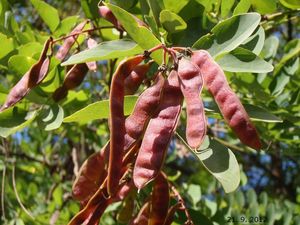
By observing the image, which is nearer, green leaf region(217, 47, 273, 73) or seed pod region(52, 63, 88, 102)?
green leaf region(217, 47, 273, 73)

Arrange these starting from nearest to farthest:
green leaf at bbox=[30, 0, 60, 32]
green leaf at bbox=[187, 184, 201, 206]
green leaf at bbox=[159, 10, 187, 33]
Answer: green leaf at bbox=[159, 10, 187, 33], green leaf at bbox=[30, 0, 60, 32], green leaf at bbox=[187, 184, 201, 206]

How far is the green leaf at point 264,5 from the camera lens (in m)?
1.41

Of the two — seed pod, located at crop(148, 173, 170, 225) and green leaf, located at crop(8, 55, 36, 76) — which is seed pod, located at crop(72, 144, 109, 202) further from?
green leaf, located at crop(8, 55, 36, 76)

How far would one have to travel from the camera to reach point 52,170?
2.82 metres

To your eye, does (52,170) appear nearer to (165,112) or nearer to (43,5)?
(43,5)

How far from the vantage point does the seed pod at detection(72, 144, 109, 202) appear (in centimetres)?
125

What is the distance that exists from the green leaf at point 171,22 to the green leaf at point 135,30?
0.12 metres

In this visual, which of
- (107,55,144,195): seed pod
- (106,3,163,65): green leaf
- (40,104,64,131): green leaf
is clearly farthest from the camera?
(40,104,64,131): green leaf

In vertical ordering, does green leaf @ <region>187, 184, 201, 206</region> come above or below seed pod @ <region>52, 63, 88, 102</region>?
below

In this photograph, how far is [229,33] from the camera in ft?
3.65

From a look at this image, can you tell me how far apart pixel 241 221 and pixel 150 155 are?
4.04 ft

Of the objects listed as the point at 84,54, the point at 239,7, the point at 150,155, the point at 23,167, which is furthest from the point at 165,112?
the point at 23,167

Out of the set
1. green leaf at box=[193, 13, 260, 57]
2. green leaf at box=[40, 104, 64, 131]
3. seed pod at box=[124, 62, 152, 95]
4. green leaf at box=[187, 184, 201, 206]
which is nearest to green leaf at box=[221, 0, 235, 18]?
green leaf at box=[193, 13, 260, 57]

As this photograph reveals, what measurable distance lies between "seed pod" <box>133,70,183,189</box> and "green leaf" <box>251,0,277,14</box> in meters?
0.54
